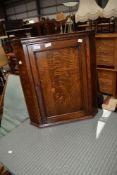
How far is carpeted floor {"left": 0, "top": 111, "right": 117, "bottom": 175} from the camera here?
86 cm

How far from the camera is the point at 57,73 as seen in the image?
3.51 ft

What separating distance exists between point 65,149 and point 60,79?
1.48 feet

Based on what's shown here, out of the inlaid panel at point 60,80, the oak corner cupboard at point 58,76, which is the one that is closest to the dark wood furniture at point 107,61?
the oak corner cupboard at point 58,76

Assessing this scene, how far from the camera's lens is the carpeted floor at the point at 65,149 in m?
0.86

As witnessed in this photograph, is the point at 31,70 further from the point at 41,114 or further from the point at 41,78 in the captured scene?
the point at 41,114

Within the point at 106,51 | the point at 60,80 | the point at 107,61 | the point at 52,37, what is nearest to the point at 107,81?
the point at 107,61

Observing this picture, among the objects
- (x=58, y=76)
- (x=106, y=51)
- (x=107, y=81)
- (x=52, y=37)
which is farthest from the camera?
(x=107, y=81)

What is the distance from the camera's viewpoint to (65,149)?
98 cm

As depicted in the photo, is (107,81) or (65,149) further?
(107,81)

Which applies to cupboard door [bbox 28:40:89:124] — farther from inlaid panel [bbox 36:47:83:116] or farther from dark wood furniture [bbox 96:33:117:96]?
dark wood furniture [bbox 96:33:117:96]

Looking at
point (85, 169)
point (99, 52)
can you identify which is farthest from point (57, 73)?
point (99, 52)

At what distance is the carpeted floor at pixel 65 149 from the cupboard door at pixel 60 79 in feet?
0.38

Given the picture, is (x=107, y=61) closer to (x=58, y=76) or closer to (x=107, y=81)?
(x=107, y=81)

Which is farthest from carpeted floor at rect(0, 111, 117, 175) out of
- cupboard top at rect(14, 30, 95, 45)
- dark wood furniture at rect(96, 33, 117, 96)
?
dark wood furniture at rect(96, 33, 117, 96)
